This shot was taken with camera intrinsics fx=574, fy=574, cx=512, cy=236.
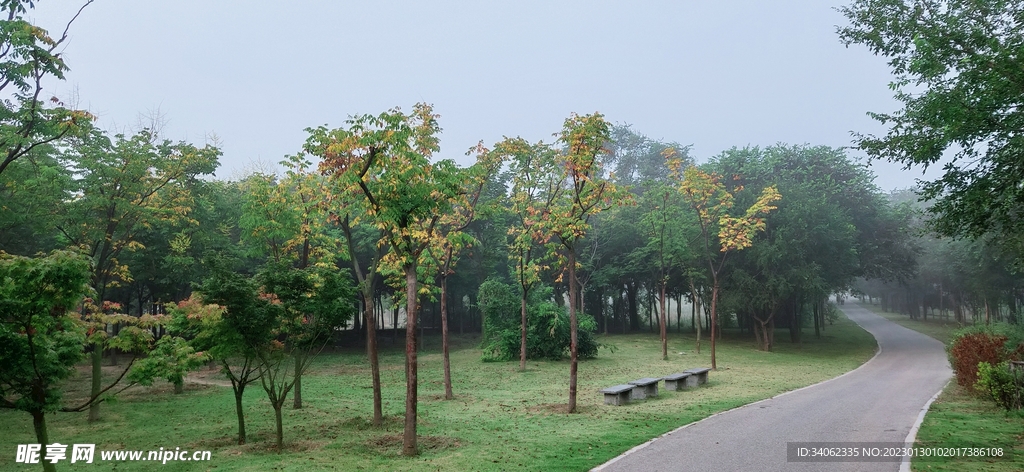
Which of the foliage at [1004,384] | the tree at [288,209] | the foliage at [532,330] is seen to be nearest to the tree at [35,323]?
the tree at [288,209]

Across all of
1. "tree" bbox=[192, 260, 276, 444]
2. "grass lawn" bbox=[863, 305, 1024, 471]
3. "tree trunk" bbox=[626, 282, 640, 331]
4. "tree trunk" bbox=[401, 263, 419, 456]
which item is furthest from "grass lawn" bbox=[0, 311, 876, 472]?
"tree trunk" bbox=[626, 282, 640, 331]

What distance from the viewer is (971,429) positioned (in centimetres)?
1068

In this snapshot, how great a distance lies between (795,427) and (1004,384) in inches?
212

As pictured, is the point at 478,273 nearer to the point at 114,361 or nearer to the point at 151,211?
the point at 114,361

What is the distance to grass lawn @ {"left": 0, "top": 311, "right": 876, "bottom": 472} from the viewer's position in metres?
9.87

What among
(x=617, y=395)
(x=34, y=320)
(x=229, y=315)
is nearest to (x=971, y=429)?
(x=617, y=395)

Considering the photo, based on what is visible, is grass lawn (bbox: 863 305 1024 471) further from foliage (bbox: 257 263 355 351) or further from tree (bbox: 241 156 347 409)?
tree (bbox: 241 156 347 409)

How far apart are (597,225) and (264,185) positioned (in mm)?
31515

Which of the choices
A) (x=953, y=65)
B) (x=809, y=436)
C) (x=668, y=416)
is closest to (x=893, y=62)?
(x=953, y=65)

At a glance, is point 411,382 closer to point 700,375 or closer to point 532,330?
point 700,375

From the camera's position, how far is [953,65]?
→ 10727 mm

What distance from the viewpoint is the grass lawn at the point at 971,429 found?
8195mm

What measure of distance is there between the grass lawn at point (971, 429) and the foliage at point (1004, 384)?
10.2 inches

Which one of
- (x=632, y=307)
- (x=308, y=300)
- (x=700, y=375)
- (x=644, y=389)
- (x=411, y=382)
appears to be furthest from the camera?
Result: (x=632, y=307)
